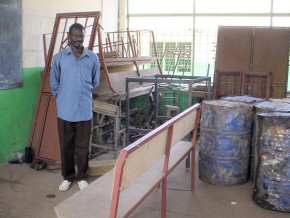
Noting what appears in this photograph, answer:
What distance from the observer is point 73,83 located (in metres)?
4.02

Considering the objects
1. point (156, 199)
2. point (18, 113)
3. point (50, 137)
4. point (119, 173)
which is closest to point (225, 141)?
point (156, 199)

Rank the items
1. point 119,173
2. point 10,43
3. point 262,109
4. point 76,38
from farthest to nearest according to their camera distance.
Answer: point 10,43
point 262,109
point 76,38
point 119,173

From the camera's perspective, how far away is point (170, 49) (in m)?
7.73

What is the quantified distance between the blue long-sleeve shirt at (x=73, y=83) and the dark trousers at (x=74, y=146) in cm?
10

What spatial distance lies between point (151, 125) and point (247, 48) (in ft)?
6.20

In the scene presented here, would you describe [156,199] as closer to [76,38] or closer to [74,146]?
[74,146]

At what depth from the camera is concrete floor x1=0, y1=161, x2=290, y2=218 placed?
3.62 m

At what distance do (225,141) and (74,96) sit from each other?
1.57 metres

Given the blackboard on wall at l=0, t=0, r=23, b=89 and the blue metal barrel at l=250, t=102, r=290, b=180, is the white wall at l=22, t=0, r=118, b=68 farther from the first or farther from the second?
the blue metal barrel at l=250, t=102, r=290, b=180

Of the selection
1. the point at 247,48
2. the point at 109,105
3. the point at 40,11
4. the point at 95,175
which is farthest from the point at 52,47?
the point at 247,48

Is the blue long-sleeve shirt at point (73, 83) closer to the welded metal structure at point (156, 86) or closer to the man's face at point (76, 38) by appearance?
the man's face at point (76, 38)

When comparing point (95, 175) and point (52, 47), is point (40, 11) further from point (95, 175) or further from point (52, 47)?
point (95, 175)

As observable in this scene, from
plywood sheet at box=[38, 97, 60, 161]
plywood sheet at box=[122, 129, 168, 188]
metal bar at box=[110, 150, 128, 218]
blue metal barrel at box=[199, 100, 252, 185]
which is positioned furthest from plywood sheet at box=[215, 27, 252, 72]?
metal bar at box=[110, 150, 128, 218]

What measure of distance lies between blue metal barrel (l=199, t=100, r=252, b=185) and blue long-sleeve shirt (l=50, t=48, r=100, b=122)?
1225 millimetres
